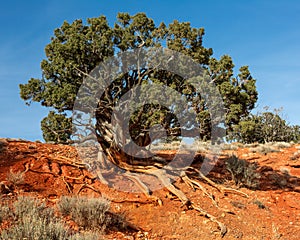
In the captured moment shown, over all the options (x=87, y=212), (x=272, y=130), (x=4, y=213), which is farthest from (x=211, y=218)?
(x=272, y=130)

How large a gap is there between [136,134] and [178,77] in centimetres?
304

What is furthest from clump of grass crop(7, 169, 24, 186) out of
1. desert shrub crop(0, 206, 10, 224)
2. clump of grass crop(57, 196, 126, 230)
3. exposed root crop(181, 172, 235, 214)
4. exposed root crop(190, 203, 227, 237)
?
exposed root crop(181, 172, 235, 214)

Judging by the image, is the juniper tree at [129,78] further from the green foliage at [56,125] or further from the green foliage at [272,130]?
the green foliage at [272,130]

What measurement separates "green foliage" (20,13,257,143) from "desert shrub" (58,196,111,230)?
4291 mm

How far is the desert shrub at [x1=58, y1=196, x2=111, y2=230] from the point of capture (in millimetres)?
7117

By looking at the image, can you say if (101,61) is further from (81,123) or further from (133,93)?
(81,123)

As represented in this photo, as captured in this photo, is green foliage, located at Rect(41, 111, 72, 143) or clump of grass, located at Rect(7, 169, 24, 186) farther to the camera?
green foliage, located at Rect(41, 111, 72, 143)

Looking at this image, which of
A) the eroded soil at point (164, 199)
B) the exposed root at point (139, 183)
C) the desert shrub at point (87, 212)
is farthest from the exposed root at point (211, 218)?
the desert shrub at point (87, 212)

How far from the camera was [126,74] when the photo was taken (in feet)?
39.8

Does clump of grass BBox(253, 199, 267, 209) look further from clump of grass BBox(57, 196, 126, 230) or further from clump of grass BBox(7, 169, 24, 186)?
clump of grass BBox(7, 169, 24, 186)

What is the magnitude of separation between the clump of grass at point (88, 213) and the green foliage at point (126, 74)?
4.21m

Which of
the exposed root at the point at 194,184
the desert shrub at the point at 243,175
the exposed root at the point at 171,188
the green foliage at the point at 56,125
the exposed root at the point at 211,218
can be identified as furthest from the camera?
the desert shrub at the point at 243,175

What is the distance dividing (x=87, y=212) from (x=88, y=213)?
0.30ft

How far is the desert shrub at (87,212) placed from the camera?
712 centimetres
